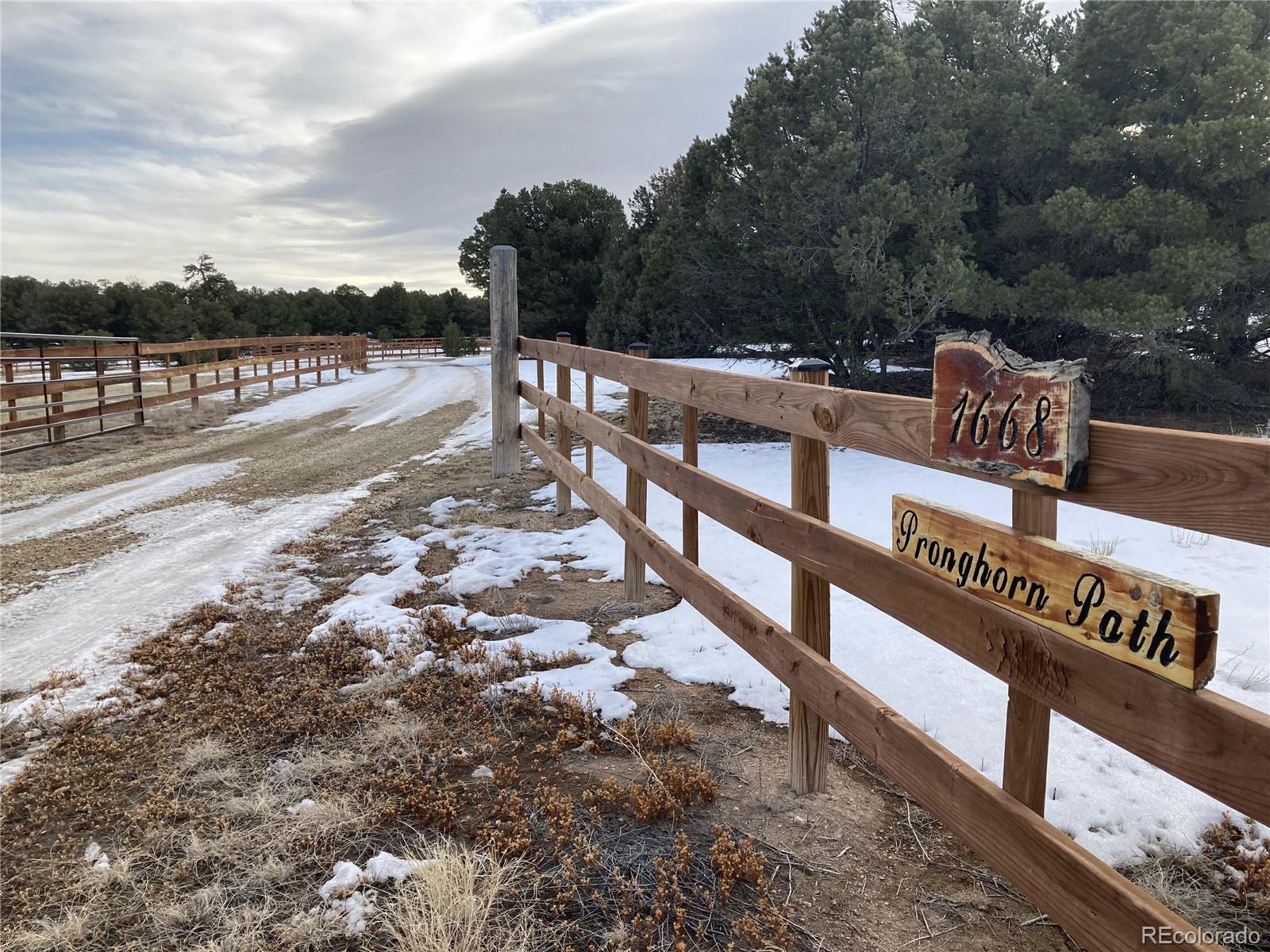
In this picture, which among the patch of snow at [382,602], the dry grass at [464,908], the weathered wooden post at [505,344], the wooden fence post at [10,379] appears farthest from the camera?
the wooden fence post at [10,379]

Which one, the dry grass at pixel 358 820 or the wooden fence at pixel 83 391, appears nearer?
the dry grass at pixel 358 820

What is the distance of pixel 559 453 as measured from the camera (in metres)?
6.45

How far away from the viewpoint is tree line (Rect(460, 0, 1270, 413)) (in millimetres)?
8516

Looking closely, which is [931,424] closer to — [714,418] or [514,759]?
[514,759]

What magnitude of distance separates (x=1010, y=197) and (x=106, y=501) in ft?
36.9

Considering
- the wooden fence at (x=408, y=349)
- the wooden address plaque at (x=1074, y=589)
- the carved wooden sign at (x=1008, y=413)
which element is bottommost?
the wooden address plaque at (x=1074, y=589)

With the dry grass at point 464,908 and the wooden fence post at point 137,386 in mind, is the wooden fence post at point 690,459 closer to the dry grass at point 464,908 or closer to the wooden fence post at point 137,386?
the dry grass at point 464,908

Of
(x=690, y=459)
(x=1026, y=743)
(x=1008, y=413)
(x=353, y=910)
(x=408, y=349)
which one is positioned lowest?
(x=353, y=910)

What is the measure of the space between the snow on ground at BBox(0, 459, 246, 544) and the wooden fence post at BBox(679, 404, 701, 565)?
5.63 m

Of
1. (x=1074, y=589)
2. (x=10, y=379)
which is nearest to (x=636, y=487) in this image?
(x=1074, y=589)

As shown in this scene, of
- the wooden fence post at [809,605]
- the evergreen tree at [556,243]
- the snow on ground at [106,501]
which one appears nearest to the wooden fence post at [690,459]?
the wooden fence post at [809,605]

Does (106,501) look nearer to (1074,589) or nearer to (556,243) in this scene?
(1074,589)

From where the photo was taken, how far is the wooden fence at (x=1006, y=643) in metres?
1.32

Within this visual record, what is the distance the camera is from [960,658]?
3.91 metres
